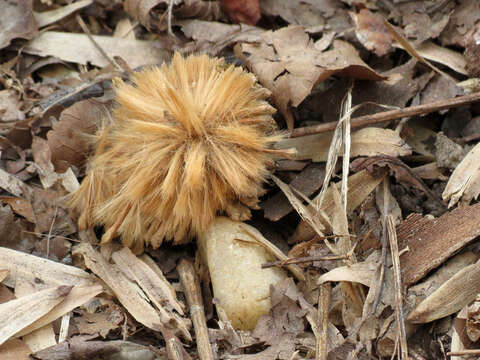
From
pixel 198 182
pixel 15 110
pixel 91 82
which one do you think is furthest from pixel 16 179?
pixel 198 182

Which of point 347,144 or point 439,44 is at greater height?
point 439,44

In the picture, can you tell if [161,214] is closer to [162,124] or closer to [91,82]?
[162,124]

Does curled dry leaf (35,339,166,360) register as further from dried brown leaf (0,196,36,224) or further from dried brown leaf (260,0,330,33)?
dried brown leaf (260,0,330,33)

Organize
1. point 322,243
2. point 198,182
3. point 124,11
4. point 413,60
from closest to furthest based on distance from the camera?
point 198,182 → point 322,243 → point 413,60 → point 124,11

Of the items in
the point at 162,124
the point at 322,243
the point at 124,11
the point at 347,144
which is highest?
the point at 124,11

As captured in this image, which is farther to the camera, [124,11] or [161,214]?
[124,11]

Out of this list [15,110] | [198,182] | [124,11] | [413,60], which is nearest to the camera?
[198,182]
